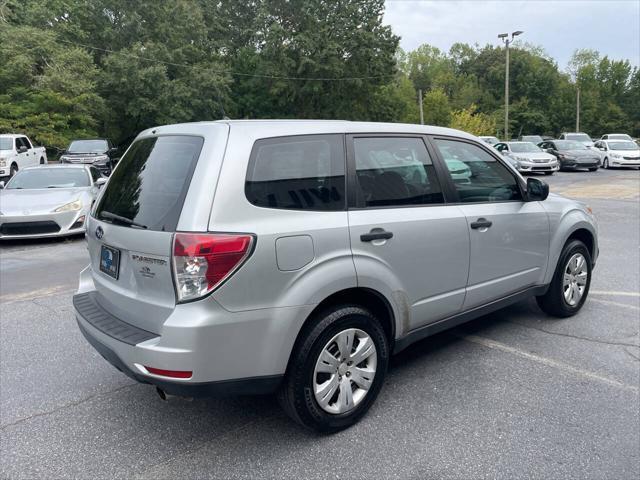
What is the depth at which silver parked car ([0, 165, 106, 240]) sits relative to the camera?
28.3 ft

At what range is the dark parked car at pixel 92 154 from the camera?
1872 centimetres

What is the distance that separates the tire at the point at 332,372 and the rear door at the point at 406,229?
0.25 m

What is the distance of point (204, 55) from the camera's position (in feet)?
135

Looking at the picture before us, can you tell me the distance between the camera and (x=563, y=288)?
15.3 feet

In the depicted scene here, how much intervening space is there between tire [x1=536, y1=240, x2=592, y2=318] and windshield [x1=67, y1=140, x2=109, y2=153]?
60.6 feet

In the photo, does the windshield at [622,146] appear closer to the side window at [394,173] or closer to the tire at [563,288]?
the tire at [563,288]

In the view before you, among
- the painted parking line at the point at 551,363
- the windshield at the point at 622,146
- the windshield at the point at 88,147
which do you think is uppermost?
the windshield at the point at 88,147

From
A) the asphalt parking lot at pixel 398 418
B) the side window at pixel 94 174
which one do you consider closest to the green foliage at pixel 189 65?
the side window at pixel 94 174

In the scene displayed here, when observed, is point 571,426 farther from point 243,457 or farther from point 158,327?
point 158,327

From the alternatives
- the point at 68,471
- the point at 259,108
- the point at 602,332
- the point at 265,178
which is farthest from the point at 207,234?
the point at 259,108

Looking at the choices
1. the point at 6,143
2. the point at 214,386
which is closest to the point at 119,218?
the point at 214,386

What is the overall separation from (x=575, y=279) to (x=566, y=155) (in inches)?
893

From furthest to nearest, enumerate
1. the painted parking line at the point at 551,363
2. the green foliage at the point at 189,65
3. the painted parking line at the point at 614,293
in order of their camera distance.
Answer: the green foliage at the point at 189,65 → the painted parking line at the point at 614,293 → the painted parking line at the point at 551,363

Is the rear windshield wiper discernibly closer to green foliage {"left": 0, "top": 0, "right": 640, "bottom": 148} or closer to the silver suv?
the silver suv
